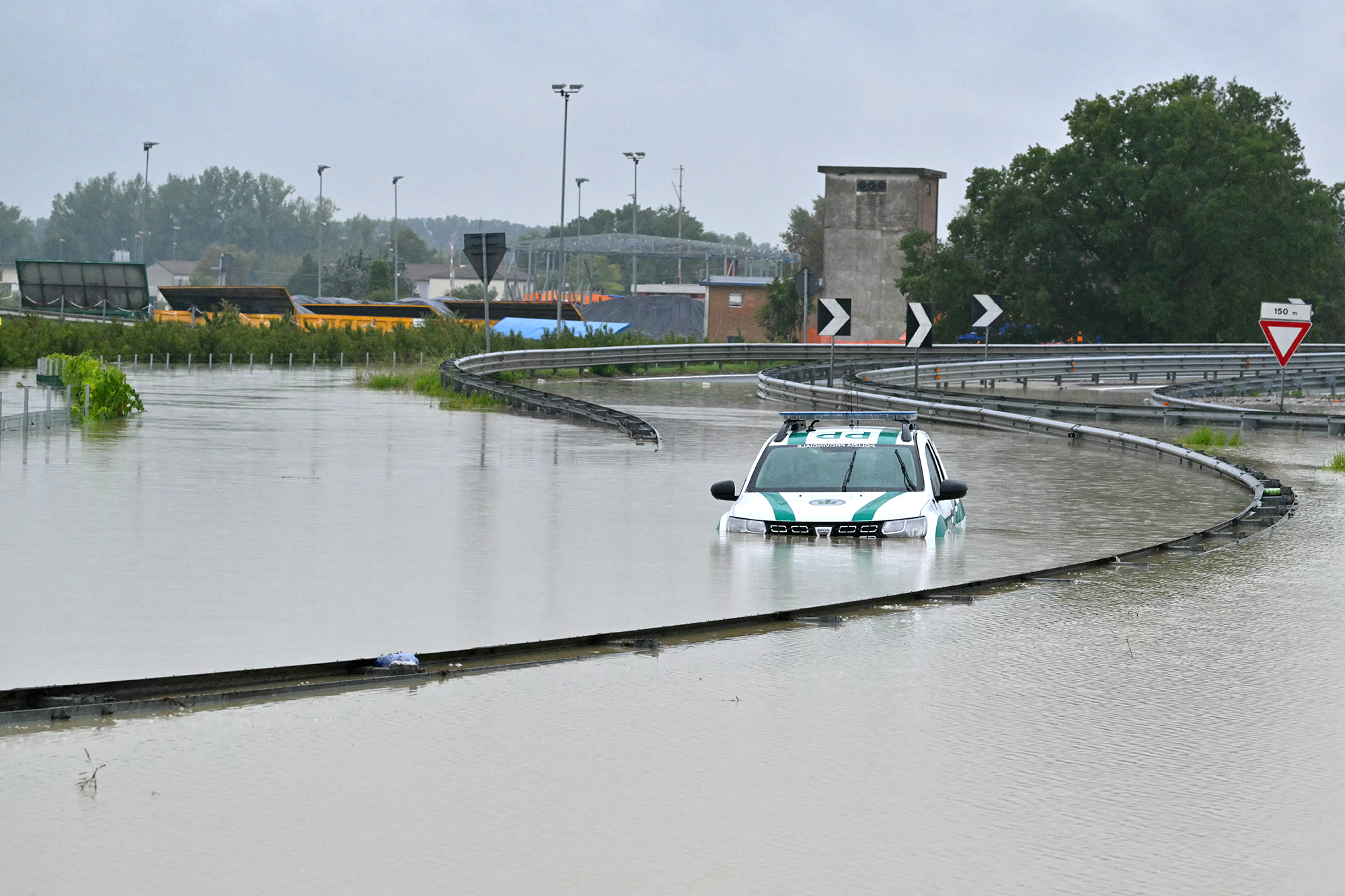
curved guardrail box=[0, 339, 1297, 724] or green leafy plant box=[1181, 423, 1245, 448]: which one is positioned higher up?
green leafy plant box=[1181, 423, 1245, 448]

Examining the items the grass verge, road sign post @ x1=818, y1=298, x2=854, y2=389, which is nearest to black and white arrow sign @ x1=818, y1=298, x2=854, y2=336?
road sign post @ x1=818, y1=298, x2=854, y2=389

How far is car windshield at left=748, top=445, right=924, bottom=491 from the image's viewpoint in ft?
55.9

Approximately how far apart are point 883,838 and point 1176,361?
171 ft

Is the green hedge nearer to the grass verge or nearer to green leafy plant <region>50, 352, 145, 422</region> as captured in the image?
the grass verge

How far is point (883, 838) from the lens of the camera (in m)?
6.56

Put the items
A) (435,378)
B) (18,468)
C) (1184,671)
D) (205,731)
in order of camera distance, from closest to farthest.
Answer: (205,731)
(1184,671)
(18,468)
(435,378)

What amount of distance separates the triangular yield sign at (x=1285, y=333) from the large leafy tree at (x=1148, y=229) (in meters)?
48.6

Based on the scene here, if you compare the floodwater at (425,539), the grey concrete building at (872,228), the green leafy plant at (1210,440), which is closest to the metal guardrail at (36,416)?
the floodwater at (425,539)

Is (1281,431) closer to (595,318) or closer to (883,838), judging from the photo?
(883,838)

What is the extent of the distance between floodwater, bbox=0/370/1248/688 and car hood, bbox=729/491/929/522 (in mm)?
275

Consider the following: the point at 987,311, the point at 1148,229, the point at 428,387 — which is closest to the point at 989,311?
the point at 987,311

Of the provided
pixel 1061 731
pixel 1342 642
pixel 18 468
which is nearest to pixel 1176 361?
pixel 18 468

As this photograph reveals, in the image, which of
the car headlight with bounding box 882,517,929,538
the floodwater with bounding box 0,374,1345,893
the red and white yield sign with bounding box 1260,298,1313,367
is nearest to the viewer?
the floodwater with bounding box 0,374,1345,893

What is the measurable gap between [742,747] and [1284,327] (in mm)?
26878
